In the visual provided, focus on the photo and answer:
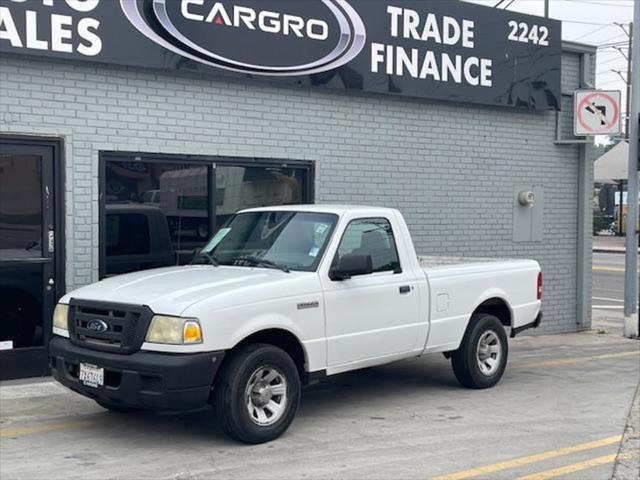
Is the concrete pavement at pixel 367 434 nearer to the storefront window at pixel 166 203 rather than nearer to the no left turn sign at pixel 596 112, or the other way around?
the storefront window at pixel 166 203

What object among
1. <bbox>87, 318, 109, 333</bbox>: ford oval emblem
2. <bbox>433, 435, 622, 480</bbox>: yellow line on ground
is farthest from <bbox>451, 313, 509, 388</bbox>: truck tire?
<bbox>87, 318, 109, 333</bbox>: ford oval emblem

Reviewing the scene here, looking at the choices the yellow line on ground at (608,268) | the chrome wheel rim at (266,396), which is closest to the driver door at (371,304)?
the chrome wheel rim at (266,396)

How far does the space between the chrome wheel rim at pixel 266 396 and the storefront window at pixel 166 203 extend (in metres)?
3.48

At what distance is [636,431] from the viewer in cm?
738

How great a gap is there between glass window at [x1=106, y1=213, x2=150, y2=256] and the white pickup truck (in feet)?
5.92

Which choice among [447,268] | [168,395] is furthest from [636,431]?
[168,395]

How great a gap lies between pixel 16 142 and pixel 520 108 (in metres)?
8.06

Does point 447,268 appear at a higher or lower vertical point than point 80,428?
higher

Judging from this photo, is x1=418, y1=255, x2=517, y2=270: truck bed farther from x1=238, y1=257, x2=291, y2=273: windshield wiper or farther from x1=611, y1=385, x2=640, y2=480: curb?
x1=611, y1=385, x2=640, y2=480: curb

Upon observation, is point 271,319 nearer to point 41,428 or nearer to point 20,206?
point 41,428

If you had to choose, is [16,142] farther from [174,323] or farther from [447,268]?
[447,268]

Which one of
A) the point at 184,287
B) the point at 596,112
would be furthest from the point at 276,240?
the point at 596,112

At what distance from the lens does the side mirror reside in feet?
23.4

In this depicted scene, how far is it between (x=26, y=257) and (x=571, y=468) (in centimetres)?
590
